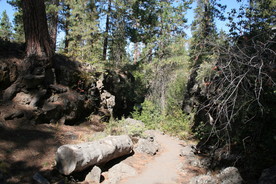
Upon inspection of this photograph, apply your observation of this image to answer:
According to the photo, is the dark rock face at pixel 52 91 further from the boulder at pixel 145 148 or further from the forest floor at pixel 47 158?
the boulder at pixel 145 148

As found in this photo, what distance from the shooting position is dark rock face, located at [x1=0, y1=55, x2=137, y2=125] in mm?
6758

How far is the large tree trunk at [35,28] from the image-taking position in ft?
24.1

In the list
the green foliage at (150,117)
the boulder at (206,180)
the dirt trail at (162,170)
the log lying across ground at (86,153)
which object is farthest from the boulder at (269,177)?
the green foliage at (150,117)

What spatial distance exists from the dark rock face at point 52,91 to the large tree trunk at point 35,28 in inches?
16.7

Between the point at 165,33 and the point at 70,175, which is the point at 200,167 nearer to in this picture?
the point at 70,175

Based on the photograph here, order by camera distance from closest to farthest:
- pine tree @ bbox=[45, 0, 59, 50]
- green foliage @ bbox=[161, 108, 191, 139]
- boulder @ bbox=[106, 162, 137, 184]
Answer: boulder @ bbox=[106, 162, 137, 184] < green foliage @ bbox=[161, 108, 191, 139] < pine tree @ bbox=[45, 0, 59, 50]

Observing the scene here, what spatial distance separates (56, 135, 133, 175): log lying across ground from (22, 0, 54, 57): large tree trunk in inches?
182

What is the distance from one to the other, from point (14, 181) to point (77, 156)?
4.18 feet

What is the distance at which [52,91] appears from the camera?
26.7 feet

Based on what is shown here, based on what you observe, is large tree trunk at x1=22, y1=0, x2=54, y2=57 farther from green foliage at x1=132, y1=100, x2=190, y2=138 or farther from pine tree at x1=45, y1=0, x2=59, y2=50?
green foliage at x1=132, y1=100, x2=190, y2=138

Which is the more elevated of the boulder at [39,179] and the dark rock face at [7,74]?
the dark rock face at [7,74]

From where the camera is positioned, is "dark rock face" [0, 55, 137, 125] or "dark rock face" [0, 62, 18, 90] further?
"dark rock face" [0, 55, 137, 125]

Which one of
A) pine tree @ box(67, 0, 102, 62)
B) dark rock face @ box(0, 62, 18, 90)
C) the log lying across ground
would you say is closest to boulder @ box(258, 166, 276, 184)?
the log lying across ground

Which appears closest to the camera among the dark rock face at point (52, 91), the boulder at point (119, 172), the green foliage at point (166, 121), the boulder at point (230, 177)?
the boulder at point (230, 177)
